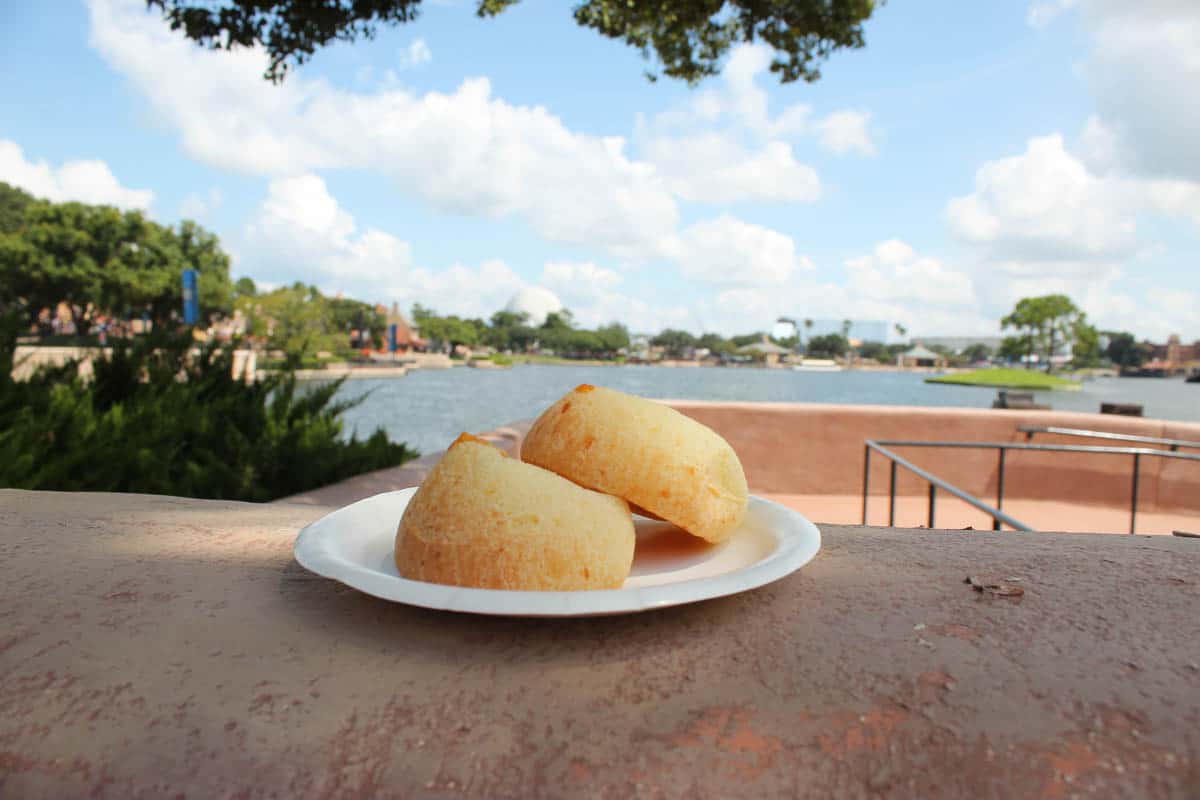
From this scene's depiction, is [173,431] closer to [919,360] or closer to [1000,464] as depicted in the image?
[1000,464]

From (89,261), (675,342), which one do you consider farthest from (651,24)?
(675,342)

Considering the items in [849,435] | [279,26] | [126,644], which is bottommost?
[849,435]

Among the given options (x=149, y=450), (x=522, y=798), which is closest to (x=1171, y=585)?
(x=522, y=798)

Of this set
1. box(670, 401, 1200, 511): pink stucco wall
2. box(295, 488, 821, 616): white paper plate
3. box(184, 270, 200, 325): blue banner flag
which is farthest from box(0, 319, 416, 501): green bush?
box(184, 270, 200, 325): blue banner flag

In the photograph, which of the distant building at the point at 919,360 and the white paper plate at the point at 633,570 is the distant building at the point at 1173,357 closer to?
the distant building at the point at 919,360

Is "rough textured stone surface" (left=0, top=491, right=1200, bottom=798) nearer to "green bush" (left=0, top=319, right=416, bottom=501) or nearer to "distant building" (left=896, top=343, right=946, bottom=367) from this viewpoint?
"green bush" (left=0, top=319, right=416, bottom=501)

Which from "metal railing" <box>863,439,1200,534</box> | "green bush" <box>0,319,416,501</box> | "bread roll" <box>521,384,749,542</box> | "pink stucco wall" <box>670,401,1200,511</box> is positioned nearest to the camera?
"bread roll" <box>521,384,749,542</box>

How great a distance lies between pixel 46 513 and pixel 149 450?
2.75 meters

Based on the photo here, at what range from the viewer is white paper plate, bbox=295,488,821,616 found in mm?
821

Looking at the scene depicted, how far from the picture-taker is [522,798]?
65 cm

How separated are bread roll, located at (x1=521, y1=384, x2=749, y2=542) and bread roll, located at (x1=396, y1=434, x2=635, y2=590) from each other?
10 centimetres

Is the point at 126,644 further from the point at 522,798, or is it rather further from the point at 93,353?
the point at 93,353

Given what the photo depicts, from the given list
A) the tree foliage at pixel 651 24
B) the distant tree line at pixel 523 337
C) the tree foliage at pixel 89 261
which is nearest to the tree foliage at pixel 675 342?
the distant tree line at pixel 523 337

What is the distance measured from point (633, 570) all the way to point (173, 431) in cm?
434
